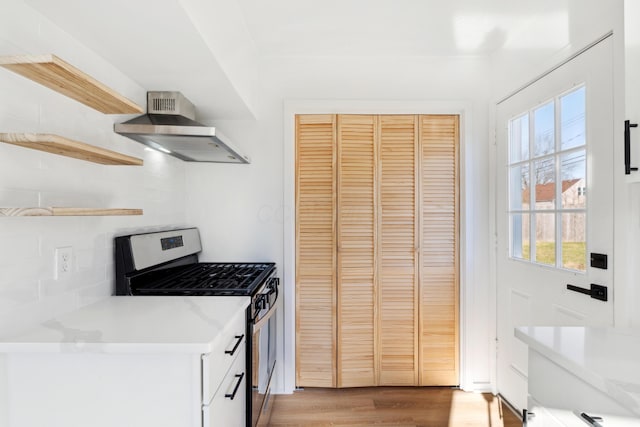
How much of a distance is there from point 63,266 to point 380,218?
181 cm

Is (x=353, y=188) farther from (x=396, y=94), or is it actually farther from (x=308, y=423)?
(x=308, y=423)

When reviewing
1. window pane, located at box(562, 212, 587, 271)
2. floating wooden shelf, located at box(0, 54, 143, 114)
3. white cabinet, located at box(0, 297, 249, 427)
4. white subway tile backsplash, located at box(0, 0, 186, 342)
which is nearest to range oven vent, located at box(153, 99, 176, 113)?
white subway tile backsplash, located at box(0, 0, 186, 342)

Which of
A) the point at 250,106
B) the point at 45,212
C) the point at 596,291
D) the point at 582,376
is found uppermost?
the point at 250,106

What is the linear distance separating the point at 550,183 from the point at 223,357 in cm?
184

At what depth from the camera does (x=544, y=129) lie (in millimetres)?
1819

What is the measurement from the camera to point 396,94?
236cm

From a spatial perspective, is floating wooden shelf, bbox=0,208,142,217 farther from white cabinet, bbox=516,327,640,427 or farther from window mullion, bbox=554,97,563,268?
window mullion, bbox=554,97,563,268

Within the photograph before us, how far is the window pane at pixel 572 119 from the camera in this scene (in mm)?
1548

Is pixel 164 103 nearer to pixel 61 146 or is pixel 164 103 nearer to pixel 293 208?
pixel 61 146

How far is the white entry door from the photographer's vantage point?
1.43 m

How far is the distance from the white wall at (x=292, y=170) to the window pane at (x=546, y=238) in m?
0.47

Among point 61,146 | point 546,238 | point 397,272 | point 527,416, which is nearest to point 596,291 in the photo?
point 546,238

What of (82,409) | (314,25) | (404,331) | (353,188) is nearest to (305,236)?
(353,188)

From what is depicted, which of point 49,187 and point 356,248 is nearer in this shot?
point 49,187
